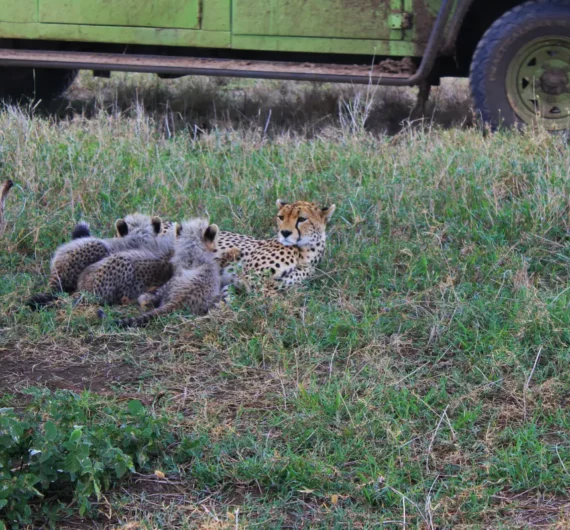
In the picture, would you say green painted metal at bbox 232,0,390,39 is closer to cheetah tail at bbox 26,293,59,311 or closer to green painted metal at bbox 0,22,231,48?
green painted metal at bbox 0,22,231,48

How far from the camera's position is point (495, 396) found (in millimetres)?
3791

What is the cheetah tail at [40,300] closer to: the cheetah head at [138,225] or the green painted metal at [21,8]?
the cheetah head at [138,225]

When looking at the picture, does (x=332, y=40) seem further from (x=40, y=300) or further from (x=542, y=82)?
(x=40, y=300)

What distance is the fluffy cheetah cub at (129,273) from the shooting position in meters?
4.72

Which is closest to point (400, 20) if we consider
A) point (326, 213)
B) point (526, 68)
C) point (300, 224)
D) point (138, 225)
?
point (526, 68)

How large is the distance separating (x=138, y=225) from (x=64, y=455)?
92.7 inches

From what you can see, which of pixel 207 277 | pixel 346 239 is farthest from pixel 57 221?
pixel 346 239

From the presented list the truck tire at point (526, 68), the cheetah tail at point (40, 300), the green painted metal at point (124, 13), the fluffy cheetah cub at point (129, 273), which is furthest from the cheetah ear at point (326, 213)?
the green painted metal at point (124, 13)

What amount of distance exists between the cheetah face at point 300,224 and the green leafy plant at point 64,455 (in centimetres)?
179

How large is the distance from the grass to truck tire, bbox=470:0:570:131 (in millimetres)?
881

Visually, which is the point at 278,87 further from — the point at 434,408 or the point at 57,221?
the point at 434,408

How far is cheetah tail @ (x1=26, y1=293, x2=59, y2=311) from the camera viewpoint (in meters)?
4.62

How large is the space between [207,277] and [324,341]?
77 centimetres

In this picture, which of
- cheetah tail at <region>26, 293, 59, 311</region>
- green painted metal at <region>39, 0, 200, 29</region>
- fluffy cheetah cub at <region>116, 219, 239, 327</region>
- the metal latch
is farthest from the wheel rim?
cheetah tail at <region>26, 293, 59, 311</region>
